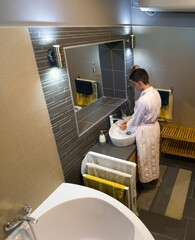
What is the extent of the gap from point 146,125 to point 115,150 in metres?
0.46

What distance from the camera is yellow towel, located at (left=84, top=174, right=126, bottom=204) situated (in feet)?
6.35

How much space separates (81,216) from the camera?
6.30 feet

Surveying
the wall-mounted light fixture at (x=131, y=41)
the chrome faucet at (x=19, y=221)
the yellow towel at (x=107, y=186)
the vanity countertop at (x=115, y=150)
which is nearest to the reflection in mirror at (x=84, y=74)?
the wall-mounted light fixture at (x=131, y=41)

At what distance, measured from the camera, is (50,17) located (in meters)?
1.58

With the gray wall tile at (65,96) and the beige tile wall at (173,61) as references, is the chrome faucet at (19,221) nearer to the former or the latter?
the gray wall tile at (65,96)

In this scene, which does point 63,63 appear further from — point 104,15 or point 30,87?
point 104,15

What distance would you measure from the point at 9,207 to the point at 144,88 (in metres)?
1.72

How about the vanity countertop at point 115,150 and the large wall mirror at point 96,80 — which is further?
the large wall mirror at point 96,80

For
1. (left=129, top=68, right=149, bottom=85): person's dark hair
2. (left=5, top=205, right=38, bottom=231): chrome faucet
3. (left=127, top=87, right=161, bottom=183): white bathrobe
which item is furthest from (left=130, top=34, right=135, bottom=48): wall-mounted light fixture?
(left=5, top=205, right=38, bottom=231): chrome faucet

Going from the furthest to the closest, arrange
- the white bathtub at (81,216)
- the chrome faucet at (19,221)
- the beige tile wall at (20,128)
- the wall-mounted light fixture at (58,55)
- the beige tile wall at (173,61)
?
1. the beige tile wall at (173,61)
2. the white bathtub at (81,216)
3. the wall-mounted light fixture at (58,55)
4. the chrome faucet at (19,221)
5. the beige tile wall at (20,128)

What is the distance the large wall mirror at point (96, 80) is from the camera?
2.47 m

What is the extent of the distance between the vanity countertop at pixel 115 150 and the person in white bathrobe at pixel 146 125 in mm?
125

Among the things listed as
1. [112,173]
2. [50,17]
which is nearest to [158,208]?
[112,173]

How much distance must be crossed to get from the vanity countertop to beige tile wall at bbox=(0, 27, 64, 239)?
73cm
